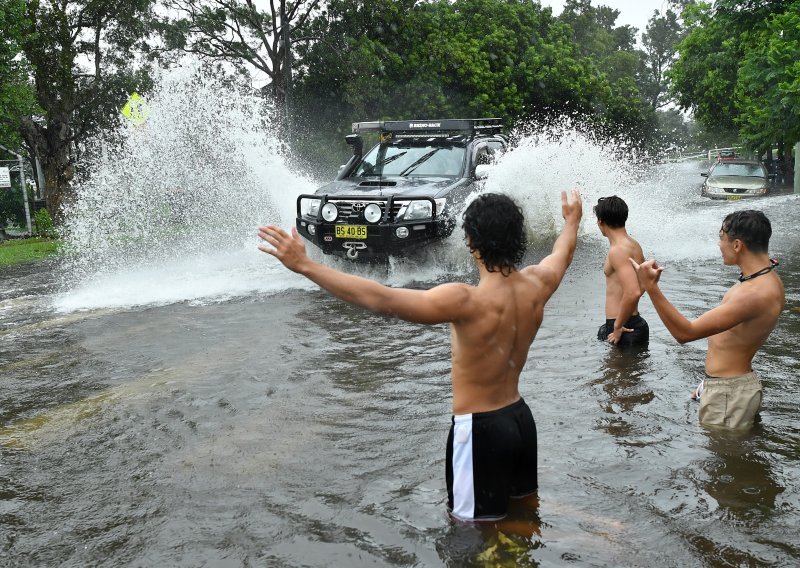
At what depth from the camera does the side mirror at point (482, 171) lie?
11.9 metres

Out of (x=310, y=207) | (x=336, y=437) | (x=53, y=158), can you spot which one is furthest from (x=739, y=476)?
(x=53, y=158)

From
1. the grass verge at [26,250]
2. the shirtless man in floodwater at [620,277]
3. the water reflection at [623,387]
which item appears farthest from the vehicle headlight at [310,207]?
the grass verge at [26,250]

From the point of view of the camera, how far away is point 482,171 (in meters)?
12.0

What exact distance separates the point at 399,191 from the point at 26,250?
11.1 metres

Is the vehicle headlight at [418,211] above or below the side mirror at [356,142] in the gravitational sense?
below

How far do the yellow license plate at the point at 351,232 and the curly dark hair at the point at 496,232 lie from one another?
289 inches

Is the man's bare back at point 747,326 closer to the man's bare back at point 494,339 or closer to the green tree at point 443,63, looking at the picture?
the man's bare back at point 494,339

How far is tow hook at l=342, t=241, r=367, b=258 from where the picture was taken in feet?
35.5

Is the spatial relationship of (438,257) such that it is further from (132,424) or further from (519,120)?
(519,120)

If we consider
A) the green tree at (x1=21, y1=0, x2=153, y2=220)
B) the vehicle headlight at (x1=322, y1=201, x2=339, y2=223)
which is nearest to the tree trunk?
the green tree at (x1=21, y1=0, x2=153, y2=220)

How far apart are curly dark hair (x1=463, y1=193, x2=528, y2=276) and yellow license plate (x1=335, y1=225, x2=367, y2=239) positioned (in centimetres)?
735

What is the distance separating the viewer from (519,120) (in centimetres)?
3459

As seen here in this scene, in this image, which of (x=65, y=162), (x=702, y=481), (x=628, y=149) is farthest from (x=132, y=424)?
(x=628, y=149)

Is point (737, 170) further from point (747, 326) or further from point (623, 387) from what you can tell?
point (747, 326)
